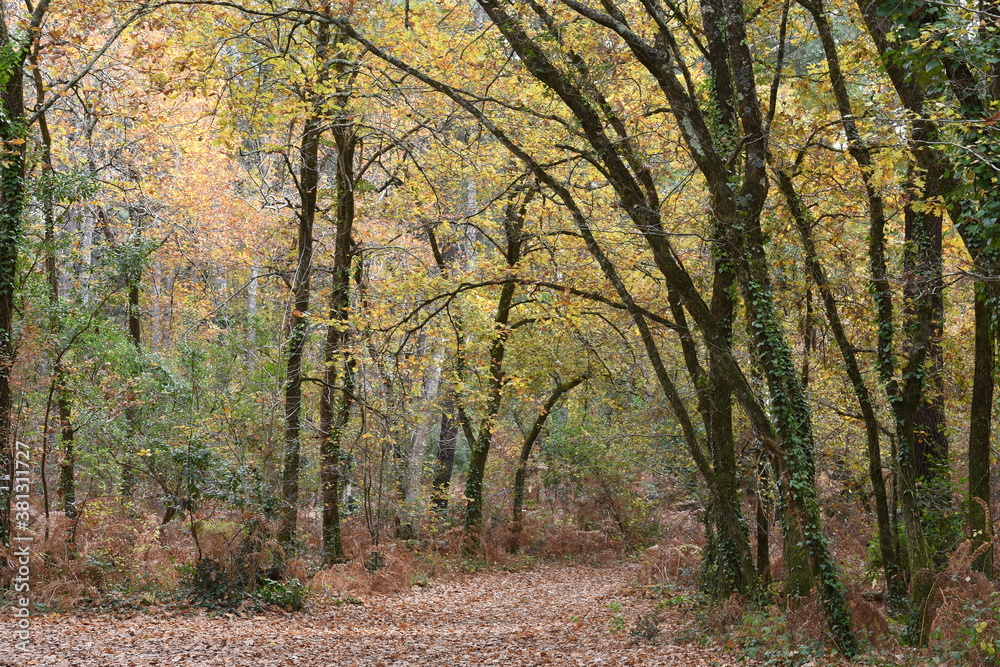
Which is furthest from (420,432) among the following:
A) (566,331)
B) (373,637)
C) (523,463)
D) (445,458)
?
(373,637)

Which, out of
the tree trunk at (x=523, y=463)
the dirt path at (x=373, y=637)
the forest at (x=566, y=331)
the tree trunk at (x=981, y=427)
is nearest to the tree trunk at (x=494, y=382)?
the forest at (x=566, y=331)

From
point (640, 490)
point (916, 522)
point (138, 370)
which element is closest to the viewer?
point (916, 522)

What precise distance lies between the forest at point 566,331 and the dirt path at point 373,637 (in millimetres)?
153

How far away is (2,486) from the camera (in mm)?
9352

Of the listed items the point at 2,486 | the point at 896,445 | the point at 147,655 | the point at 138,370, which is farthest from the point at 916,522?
the point at 138,370

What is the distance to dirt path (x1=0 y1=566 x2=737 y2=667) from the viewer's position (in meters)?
7.25

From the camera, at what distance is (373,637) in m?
8.96

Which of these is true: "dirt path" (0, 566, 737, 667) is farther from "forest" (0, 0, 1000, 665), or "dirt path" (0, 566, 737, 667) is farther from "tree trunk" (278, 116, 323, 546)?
"tree trunk" (278, 116, 323, 546)

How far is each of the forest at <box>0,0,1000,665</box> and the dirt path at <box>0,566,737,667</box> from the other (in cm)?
15

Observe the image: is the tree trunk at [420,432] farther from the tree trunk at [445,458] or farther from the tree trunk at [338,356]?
the tree trunk at [338,356]

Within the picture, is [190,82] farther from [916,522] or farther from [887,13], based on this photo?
[916,522]

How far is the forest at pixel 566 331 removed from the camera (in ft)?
24.0

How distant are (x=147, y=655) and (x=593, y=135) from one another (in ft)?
22.3

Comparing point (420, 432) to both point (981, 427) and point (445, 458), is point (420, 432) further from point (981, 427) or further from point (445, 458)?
point (981, 427)
